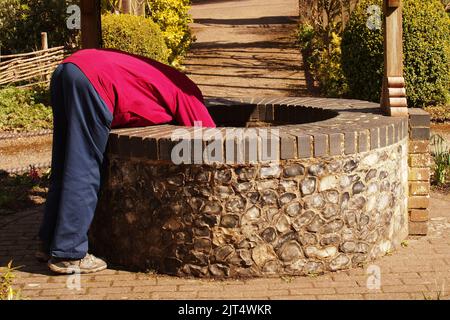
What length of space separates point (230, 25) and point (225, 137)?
54.0 ft

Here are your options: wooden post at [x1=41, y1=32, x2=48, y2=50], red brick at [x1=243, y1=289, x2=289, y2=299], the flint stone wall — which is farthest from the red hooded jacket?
wooden post at [x1=41, y1=32, x2=48, y2=50]

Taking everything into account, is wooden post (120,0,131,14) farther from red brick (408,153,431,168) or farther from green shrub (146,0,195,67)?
red brick (408,153,431,168)

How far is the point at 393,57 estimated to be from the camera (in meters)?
6.32

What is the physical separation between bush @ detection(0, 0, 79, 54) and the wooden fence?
37.0 inches

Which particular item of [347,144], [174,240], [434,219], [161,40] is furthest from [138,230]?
[161,40]

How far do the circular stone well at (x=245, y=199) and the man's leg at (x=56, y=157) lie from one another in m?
0.30

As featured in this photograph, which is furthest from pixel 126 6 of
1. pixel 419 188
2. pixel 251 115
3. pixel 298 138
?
pixel 298 138

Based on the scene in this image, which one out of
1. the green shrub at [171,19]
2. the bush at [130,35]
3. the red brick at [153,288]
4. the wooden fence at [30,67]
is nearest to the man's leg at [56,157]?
the red brick at [153,288]

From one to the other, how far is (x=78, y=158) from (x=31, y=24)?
32.4 ft

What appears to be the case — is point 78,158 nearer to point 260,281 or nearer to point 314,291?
point 260,281

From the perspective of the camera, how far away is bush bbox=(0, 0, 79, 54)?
14.6 metres

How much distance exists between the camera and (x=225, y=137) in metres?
5.23

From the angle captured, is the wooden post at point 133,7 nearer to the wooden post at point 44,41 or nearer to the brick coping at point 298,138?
the wooden post at point 44,41

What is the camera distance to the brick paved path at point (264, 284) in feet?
16.6
